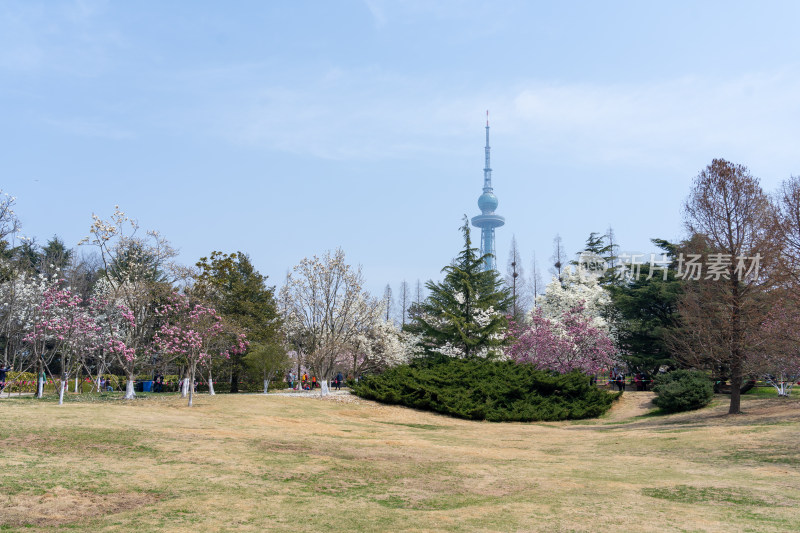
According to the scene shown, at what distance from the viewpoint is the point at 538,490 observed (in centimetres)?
1148

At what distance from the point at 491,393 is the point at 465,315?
1226cm

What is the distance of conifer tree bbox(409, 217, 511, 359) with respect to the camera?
39.5m

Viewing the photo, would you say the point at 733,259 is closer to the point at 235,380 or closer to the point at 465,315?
the point at 465,315

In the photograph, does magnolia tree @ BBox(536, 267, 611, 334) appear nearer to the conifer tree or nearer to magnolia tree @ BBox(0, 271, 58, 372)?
the conifer tree

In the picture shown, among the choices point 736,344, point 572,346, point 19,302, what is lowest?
point 572,346

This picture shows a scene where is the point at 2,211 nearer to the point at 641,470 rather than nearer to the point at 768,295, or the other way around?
the point at 641,470

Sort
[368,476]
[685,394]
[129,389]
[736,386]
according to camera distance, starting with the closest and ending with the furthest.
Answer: [368,476] < [736,386] < [129,389] < [685,394]

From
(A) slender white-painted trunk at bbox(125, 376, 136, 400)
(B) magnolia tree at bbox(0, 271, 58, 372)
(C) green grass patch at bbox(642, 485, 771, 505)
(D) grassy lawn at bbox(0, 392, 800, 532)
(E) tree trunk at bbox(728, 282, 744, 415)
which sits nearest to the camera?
(D) grassy lawn at bbox(0, 392, 800, 532)

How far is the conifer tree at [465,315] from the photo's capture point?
129 feet

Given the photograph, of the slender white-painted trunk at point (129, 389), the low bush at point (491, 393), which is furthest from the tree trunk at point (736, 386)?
the slender white-painted trunk at point (129, 389)

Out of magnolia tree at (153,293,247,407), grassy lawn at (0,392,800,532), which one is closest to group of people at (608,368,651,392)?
grassy lawn at (0,392,800,532)

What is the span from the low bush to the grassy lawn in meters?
6.26

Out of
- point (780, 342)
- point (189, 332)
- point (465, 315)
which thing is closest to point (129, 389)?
point (189, 332)

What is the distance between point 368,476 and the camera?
12422 millimetres
